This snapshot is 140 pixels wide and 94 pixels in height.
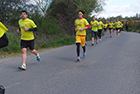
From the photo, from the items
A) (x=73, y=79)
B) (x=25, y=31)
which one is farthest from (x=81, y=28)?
(x=73, y=79)

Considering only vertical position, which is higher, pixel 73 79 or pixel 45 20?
pixel 45 20

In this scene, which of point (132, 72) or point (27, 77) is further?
point (132, 72)

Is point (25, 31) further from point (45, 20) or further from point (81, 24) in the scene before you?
point (45, 20)

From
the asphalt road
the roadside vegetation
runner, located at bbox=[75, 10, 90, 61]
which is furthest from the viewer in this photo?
the roadside vegetation

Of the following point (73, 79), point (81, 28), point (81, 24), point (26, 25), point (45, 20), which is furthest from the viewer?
point (45, 20)

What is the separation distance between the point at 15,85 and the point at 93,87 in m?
1.93

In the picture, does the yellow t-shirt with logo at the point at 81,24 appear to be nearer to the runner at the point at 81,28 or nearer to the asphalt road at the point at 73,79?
the runner at the point at 81,28

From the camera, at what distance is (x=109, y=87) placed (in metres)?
4.43

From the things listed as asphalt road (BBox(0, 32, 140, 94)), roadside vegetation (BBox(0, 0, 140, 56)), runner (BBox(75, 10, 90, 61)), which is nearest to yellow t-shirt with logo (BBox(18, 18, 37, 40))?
asphalt road (BBox(0, 32, 140, 94))

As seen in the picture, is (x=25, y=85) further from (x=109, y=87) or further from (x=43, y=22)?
(x=43, y=22)

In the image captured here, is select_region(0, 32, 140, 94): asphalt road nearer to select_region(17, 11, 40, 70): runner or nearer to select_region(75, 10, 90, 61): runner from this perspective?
select_region(17, 11, 40, 70): runner

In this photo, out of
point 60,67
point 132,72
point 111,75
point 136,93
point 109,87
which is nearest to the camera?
point 136,93

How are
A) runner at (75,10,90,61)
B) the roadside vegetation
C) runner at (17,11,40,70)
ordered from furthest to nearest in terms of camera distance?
the roadside vegetation → runner at (75,10,90,61) → runner at (17,11,40,70)

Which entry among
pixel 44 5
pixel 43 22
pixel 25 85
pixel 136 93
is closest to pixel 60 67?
pixel 25 85
